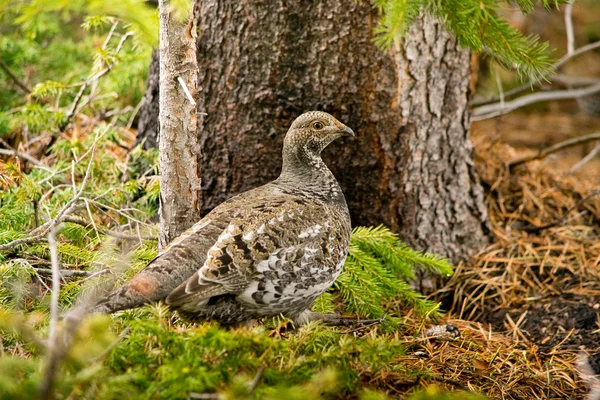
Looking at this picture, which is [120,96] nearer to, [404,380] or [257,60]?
[257,60]

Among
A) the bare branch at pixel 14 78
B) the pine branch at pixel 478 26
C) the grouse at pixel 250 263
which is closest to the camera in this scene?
the pine branch at pixel 478 26

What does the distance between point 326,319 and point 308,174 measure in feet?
3.19

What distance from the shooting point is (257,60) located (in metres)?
4.75

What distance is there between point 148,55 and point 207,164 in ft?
4.70

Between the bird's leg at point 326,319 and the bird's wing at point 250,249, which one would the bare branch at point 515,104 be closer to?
the bird's leg at point 326,319

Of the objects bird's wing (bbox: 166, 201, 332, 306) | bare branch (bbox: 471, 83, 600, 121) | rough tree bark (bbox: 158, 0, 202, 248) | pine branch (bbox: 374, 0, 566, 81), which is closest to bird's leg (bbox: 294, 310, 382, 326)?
bird's wing (bbox: 166, 201, 332, 306)

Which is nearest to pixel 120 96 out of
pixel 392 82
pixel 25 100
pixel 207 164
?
pixel 25 100

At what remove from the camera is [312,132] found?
4.37 meters

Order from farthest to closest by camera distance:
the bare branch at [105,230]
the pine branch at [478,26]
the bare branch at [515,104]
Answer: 1. the bare branch at [515,104]
2. the bare branch at [105,230]
3. the pine branch at [478,26]

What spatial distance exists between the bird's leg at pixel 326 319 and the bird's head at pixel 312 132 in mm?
1075

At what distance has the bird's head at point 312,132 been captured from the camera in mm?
4367

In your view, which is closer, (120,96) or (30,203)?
(30,203)

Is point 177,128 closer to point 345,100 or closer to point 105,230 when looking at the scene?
point 105,230

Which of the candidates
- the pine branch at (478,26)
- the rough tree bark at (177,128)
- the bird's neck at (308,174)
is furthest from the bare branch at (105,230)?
the pine branch at (478,26)
